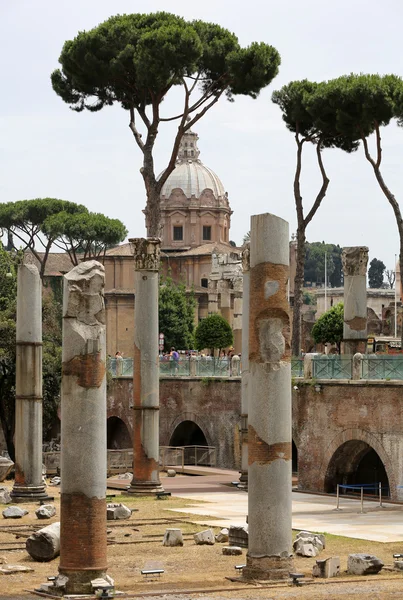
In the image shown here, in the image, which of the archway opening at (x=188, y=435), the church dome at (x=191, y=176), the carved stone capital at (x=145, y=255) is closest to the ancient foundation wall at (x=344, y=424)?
the carved stone capital at (x=145, y=255)

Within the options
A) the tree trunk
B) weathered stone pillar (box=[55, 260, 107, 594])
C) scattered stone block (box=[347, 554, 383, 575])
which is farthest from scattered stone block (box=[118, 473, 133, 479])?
weathered stone pillar (box=[55, 260, 107, 594])

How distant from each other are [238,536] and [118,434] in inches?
920

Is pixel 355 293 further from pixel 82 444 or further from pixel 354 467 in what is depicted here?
pixel 82 444

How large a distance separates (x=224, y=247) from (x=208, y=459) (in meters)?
45.6

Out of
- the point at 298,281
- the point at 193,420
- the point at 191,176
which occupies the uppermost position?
the point at 191,176

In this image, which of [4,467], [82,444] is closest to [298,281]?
[4,467]

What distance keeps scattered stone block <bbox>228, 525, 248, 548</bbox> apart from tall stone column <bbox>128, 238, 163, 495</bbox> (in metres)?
7.68

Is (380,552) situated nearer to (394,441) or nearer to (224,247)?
(394,441)

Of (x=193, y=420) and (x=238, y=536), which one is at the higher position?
(x=193, y=420)

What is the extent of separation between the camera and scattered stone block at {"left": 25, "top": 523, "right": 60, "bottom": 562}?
61.8ft

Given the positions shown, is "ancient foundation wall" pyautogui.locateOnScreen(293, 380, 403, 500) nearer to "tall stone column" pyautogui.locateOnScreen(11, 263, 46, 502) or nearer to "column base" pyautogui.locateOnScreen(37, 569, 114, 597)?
"tall stone column" pyautogui.locateOnScreen(11, 263, 46, 502)

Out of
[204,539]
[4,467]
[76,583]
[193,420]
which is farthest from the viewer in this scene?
[193,420]

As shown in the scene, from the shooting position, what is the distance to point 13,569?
701 inches

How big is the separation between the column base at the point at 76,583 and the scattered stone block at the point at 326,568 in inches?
117
